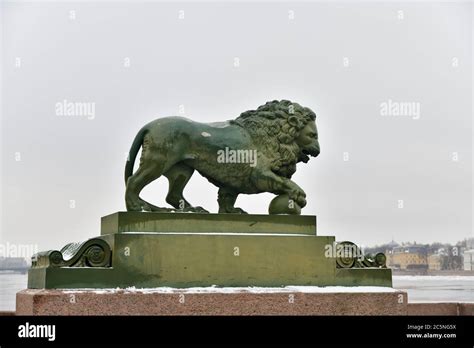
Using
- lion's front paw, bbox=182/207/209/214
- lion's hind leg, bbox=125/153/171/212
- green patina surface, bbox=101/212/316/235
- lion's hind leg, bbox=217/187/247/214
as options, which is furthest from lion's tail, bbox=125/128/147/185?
lion's hind leg, bbox=217/187/247/214

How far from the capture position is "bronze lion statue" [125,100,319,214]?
12625mm

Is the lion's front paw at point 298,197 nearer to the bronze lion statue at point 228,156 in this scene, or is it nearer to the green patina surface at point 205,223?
the bronze lion statue at point 228,156

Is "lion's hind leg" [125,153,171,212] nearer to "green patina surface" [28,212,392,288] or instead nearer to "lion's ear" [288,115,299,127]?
"green patina surface" [28,212,392,288]

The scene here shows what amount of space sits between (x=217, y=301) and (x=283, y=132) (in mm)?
2992

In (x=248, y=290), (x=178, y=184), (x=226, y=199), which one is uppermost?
(x=178, y=184)

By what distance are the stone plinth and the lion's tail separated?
87.1 inches

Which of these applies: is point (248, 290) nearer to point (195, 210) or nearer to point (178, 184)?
point (195, 210)

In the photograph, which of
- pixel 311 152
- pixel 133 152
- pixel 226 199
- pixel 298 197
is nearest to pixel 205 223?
pixel 226 199

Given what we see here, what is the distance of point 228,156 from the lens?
12.8m
